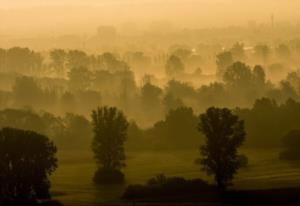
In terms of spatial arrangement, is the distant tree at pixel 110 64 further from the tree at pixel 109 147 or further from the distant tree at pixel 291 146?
the tree at pixel 109 147

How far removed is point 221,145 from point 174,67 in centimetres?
11321

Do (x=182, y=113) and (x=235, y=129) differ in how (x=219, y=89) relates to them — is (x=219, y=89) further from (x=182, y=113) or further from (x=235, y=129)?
(x=235, y=129)

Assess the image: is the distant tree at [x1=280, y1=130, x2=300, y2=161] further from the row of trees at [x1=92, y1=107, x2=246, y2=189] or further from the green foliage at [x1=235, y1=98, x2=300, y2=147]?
the row of trees at [x1=92, y1=107, x2=246, y2=189]

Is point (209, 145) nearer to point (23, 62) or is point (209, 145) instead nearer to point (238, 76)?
point (238, 76)

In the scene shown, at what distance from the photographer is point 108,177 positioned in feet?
253

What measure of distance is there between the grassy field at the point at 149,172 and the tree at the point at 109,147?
1509 mm

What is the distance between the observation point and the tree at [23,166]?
64.1 m

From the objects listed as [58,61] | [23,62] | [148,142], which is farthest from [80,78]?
[148,142]

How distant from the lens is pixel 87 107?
141750mm

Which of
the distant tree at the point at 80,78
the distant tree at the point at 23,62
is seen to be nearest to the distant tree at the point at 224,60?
the distant tree at the point at 80,78

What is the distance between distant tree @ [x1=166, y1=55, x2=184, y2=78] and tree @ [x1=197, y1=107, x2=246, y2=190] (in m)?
109

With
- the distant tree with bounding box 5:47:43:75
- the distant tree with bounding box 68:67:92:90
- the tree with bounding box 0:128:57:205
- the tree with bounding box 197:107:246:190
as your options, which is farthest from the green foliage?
the distant tree with bounding box 5:47:43:75

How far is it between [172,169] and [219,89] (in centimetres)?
7009

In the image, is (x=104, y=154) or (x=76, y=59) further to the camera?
(x=76, y=59)
